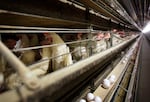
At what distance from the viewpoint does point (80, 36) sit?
1.46 metres

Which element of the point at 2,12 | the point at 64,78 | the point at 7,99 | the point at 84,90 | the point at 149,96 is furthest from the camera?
the point at 149,96

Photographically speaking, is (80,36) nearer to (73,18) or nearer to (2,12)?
(73,18)

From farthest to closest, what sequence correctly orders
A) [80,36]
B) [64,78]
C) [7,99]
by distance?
[80,36] → [64,78] → [7,99]

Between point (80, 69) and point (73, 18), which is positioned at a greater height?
point (73, 18)

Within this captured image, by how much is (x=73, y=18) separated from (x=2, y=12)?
0.58 metres

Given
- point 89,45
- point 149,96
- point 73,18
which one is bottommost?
point 149,96

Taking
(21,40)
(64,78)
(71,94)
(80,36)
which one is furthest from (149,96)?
(64,78)

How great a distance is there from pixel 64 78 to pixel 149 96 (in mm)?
3803

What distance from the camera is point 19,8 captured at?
0.62 meters

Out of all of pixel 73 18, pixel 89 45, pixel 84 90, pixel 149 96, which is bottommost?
pixel 149 96

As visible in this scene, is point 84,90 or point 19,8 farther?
point 84,90

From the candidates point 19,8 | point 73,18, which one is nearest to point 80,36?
point 73,18

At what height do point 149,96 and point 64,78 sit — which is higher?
point 64,78

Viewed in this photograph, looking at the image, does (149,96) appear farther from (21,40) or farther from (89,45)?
(21,40)
